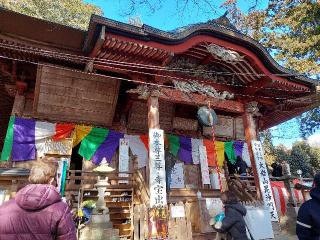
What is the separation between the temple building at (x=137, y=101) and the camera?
8.09 m

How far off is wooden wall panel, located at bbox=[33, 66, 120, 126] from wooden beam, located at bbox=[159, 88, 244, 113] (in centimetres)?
225

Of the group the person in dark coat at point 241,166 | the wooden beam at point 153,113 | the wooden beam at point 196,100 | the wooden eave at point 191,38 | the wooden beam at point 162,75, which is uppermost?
the wooden eave at point 191,38

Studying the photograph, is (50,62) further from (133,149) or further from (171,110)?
(171,110)

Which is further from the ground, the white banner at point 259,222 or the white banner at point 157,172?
the white banner at point 157,172

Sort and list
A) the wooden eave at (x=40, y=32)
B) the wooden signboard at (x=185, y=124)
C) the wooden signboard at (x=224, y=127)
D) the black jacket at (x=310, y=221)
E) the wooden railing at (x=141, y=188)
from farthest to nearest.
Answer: the wooden signboard at (x=224, y=127) < the wooden signboard at (x=185, y=124) < the wooden eave at (x=40, y=32) < the wooden railing at (x=141, y=188) < the black jacket at (x=310, y=221)

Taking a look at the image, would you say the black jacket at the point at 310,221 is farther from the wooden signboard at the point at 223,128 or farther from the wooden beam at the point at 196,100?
the wooden signboard at the point at 223,128

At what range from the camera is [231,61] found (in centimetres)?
1028

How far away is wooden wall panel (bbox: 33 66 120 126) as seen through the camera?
984 centimetres

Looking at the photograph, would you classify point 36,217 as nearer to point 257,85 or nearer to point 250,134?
point 250,134

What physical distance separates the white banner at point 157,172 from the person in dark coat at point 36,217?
5292 millimetres

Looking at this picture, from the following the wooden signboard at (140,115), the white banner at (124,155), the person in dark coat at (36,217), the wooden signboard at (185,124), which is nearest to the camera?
the person in dark coat at (36,217)

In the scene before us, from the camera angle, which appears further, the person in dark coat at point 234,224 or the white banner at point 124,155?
the white banner at point 124,155

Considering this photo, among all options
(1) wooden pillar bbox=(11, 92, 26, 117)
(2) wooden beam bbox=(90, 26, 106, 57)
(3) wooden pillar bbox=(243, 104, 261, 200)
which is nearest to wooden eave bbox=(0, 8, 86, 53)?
(2) wooden beam bbox=(90, 26, 106, 57)

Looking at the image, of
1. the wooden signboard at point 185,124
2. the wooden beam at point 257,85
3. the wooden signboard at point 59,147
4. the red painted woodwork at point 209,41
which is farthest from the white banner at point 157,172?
the wooden beam at point 257,85
